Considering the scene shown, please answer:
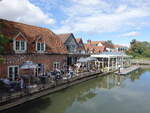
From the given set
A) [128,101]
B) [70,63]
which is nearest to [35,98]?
[128,101]

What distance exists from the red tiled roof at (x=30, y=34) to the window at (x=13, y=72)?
173cm

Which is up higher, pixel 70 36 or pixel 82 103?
pixel 70 36

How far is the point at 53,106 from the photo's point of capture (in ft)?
38.4

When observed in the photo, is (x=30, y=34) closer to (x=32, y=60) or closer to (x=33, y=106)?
(x=32, y=60)

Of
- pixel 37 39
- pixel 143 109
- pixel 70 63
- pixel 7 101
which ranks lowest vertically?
pixel 143 109

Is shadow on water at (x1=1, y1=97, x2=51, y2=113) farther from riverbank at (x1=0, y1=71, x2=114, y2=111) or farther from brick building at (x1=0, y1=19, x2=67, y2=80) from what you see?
brick building at (x1=0, y1=19, x2=67, y2=80)

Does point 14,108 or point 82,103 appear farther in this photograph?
point 82,103

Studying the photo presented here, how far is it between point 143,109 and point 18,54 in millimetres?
12116

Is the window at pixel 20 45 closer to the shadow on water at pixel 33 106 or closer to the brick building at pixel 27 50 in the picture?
the brick building at pixel 27 50

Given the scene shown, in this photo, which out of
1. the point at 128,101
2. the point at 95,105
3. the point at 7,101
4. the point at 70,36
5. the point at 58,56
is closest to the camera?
the point at 7,101

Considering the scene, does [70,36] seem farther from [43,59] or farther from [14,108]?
[14,108]

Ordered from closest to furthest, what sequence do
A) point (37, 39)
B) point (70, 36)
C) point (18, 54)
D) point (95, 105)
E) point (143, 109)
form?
point (143, 109), point (95, 105), point (18, 54), point (37, 39), point (70, 36)

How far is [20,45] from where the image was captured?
1541 centimetres

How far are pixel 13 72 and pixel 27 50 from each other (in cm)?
285
